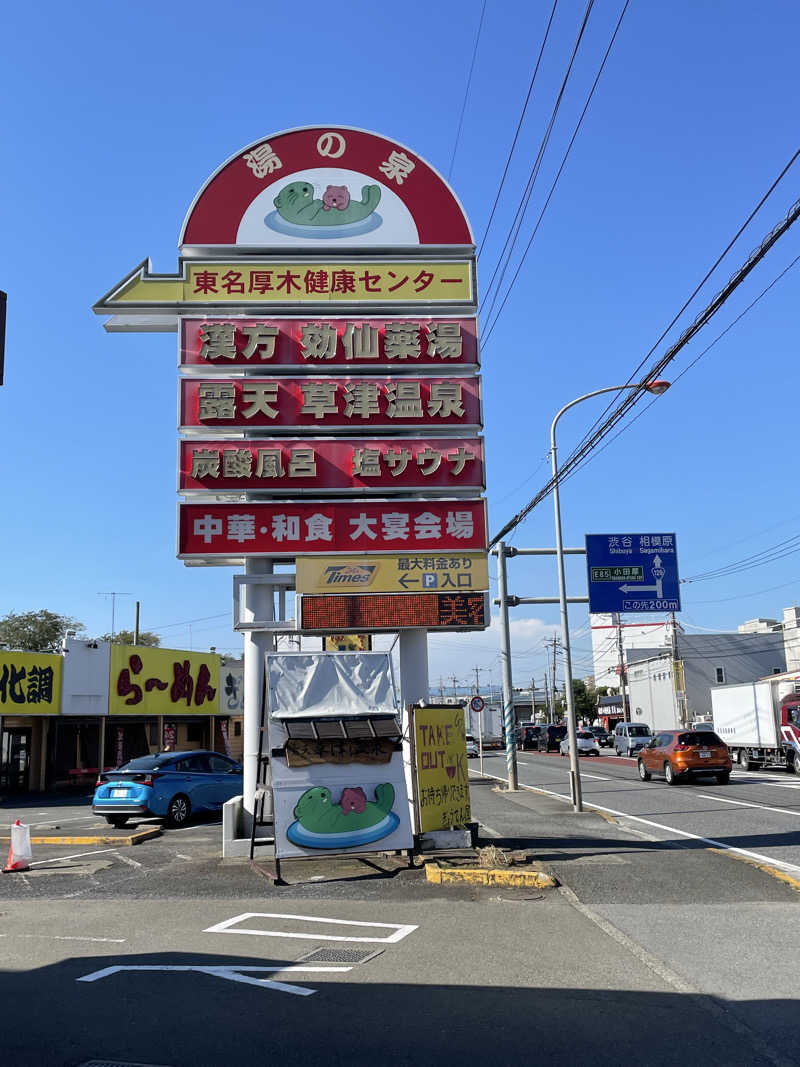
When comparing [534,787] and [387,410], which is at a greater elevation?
[387,410]

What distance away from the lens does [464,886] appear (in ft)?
35.7

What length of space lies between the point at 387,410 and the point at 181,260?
14.0 feet

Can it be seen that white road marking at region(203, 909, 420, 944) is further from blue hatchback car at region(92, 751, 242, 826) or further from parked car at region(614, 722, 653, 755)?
parked car at region(614, 722, 653, 755)

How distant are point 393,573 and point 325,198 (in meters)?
6.67

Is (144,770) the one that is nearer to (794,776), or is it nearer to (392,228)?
(392,228)

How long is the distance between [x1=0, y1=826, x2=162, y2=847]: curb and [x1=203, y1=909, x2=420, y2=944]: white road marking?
724 centimetres

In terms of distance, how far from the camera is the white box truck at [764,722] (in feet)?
110

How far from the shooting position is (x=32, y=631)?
252 feet

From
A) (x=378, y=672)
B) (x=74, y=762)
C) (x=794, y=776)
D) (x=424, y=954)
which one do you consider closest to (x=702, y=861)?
(x=378, y=672)

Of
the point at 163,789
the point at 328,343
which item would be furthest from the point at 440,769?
the point at 163,789

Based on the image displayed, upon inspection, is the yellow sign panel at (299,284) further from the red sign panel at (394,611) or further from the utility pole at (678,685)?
the utility pole at (678,685)

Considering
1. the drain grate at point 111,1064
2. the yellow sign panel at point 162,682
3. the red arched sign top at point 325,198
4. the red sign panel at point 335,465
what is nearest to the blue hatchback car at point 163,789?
the red sign panel at point 335,465

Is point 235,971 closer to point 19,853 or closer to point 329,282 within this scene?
point 19,853

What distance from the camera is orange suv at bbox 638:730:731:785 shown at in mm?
27828
